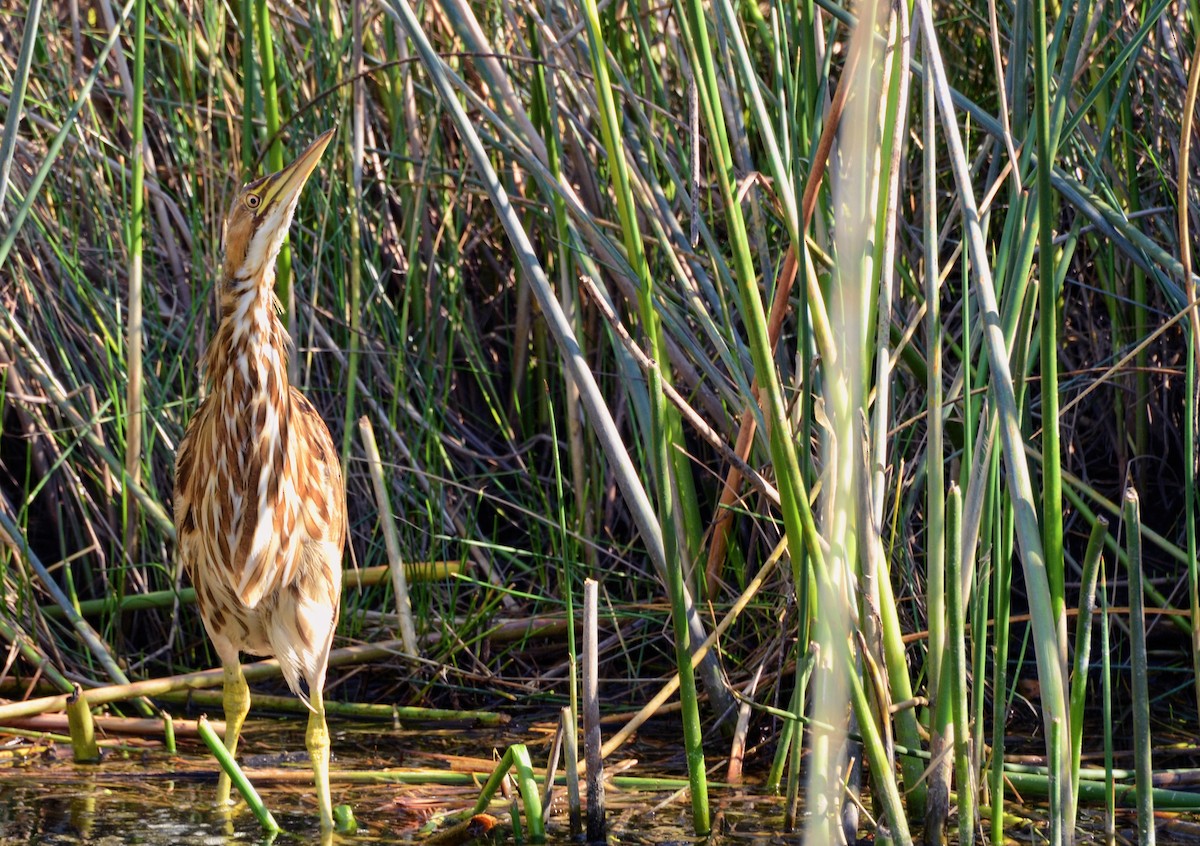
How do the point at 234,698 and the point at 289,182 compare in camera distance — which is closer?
the point at 289,182

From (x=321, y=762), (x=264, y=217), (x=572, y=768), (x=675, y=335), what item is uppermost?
(x=264, y=217)

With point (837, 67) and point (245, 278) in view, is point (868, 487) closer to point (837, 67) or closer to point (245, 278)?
→ point (245, 278)

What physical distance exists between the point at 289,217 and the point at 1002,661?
1.40 m

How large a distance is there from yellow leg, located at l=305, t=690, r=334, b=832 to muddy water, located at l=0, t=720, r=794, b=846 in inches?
1.2

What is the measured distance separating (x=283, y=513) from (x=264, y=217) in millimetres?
539

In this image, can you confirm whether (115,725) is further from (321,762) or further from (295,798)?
(321,762)

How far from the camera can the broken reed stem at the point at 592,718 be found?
1990 mm

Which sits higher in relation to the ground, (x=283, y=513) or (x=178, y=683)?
(x=283, y=513)

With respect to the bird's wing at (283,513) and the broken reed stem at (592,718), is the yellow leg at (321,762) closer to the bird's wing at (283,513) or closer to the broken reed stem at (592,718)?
the bird's wing at (283,513)

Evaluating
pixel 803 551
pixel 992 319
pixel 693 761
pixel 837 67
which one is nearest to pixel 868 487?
pixel 803 551

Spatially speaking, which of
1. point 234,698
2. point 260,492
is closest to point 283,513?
point 260,492

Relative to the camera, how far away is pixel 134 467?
9.80 feet

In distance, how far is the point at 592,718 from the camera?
2049 millimetres

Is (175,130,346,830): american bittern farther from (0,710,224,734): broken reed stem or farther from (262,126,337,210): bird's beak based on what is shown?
(0,710,224,734): broken reed stem
